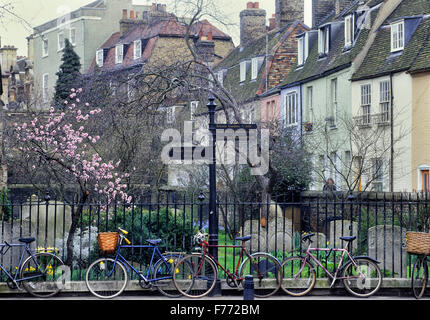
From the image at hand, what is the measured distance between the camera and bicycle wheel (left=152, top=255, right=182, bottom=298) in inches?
505

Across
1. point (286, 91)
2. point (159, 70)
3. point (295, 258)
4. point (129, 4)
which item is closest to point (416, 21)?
point (286, 91)

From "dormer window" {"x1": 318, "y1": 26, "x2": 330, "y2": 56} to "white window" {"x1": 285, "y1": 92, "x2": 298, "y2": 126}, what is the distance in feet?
8.99

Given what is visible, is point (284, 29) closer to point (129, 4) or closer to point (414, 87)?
point (414, 87)

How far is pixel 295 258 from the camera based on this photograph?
514 inches

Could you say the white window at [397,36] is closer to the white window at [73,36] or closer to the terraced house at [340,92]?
the terraced house at [340,92]

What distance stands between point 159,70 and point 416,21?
13.9 meters

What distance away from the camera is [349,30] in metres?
35.8

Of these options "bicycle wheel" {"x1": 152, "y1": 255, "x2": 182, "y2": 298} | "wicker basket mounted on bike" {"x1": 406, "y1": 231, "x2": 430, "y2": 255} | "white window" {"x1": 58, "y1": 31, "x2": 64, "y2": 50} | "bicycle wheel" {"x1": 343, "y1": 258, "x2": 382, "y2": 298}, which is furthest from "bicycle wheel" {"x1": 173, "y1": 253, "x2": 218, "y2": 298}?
"white window" {"x1": 58, "y1": 31, "x2": 64, "y2": 50}

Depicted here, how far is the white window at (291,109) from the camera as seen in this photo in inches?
1554

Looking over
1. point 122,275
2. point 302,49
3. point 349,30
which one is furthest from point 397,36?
point 122,275

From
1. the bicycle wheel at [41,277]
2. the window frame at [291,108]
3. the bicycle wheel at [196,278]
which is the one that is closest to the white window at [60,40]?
the window frame at [291,108]

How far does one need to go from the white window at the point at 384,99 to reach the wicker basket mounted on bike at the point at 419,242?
1868 cm

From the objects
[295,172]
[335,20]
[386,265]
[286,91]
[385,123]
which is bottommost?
[386,265]

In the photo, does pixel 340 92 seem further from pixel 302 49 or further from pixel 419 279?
pixel 419 279
